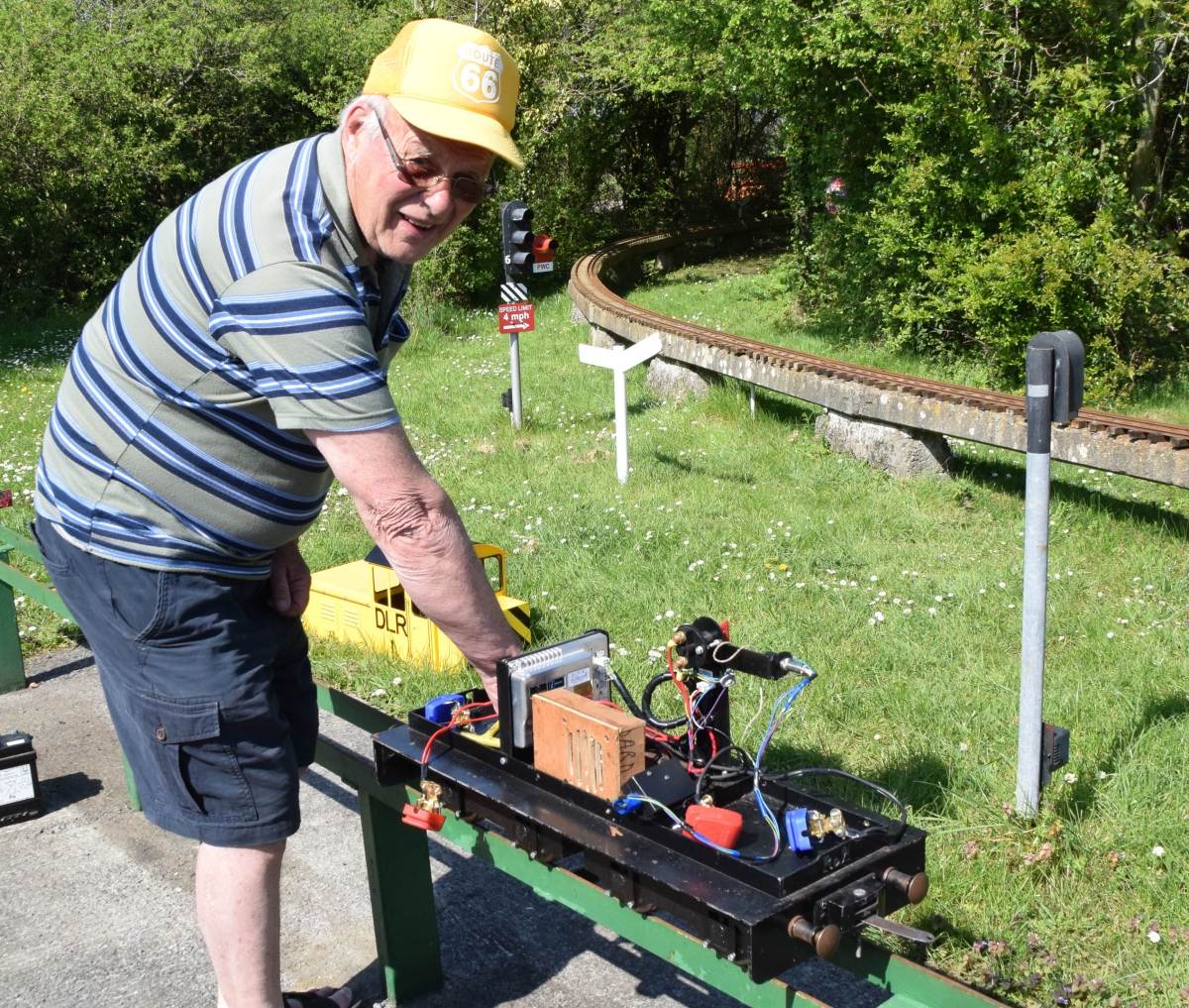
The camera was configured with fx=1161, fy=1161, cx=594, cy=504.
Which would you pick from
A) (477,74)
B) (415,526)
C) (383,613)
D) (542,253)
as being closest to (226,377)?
(415,526)

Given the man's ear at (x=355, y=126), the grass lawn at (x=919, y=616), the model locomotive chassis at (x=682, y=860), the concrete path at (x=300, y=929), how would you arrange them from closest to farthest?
1. the model locomotive chassis at (x=682, y=860)
2. the man's ear at (x=355, y=126)
3. the concrete path at (x=300, y=929)
4. the grass lawn at (x=919, y=616)

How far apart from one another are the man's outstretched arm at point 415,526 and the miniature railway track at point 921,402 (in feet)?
13.0

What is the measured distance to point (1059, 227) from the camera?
9812 millimetres

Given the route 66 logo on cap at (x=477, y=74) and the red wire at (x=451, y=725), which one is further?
the red wire at (x=451, y=725)

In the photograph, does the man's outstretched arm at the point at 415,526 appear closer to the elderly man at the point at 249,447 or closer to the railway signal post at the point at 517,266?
the elderly man at the point at 249,447

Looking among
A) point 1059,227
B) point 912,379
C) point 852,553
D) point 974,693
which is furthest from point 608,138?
point 974,693

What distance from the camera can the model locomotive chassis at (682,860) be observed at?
6.52 ft

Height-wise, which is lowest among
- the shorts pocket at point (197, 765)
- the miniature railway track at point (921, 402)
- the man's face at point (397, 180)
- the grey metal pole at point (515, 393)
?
the grey metal pole at point (515, 393)

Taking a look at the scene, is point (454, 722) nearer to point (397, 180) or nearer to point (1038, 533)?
point (397, 180)

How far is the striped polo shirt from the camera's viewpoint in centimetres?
199

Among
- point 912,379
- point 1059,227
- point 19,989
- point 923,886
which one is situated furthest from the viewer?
point 1059,227

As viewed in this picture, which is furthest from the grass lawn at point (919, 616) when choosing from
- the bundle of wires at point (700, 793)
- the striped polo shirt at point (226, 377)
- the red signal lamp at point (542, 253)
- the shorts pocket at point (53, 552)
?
the shorts pocket at point (53, 552)

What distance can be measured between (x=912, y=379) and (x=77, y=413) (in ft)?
23.1

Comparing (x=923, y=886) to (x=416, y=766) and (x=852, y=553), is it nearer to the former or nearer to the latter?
(x=416, y=766)
